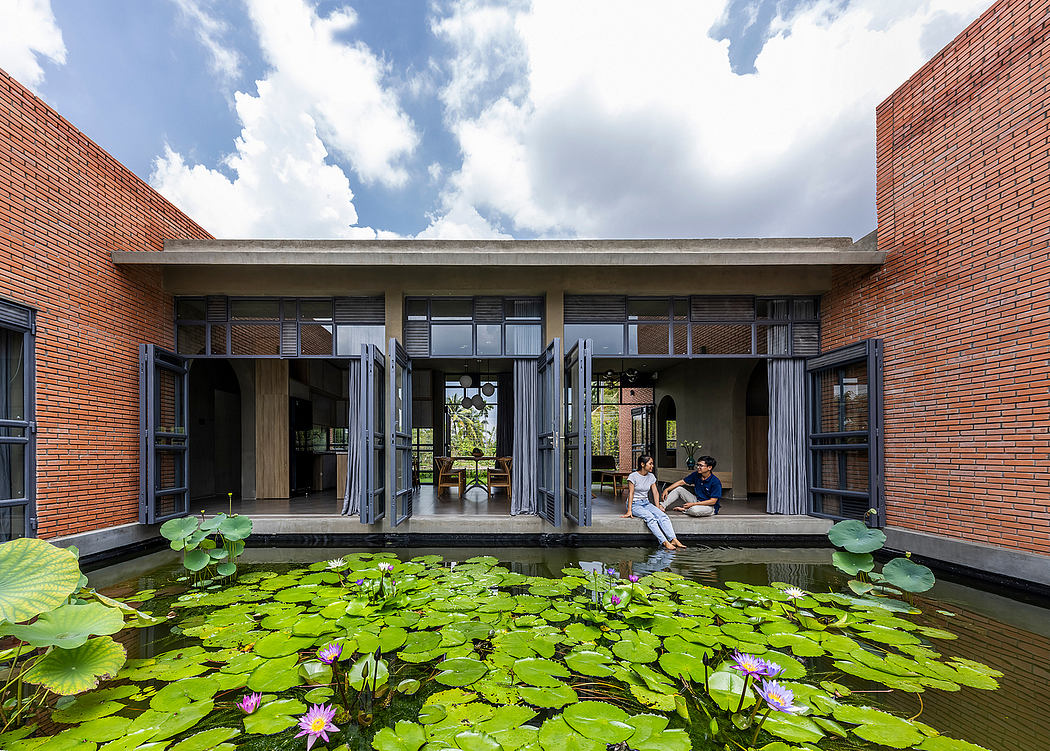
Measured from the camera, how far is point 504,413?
A: 529 inches

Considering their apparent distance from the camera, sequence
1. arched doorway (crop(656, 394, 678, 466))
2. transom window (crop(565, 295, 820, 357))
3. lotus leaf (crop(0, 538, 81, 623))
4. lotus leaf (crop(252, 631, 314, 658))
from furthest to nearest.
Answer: arched doorway (crop(656, 394, 678, 466))
transom window (crop(565, 295, 820, 357))
lotus leaf (crop(252, 631, 314, 658))
lotus leaf (crop(0, 538, 81, 623))

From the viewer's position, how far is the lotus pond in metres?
1.87

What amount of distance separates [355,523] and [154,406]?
9.42 ft

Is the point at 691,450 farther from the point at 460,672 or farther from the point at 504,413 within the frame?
the point at 460,672

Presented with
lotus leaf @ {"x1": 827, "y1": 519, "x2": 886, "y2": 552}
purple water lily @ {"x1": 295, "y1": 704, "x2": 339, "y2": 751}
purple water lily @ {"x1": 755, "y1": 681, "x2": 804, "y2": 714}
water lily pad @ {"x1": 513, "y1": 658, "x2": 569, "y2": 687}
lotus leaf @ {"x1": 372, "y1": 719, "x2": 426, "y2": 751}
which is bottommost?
water lily pad @ {"x1": 513, "y1": 658, "x2": 569, "y2": 687}

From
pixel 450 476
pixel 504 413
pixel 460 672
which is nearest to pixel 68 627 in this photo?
pixel 460 672

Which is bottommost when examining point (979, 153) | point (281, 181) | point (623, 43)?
point (979, 153)

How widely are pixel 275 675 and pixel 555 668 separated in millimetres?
1325

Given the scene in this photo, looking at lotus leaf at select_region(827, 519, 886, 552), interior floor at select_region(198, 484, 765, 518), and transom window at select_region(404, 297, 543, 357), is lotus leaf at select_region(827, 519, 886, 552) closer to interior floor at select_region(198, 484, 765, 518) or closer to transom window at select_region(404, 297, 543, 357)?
interior floor at select_region(198, 484, 765, 518)

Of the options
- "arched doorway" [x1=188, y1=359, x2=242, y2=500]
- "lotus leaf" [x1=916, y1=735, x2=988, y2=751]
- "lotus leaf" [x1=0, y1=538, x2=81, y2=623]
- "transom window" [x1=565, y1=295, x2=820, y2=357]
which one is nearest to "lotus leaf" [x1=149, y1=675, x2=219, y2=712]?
"lotus leaf" [x1=0, y1=538, x2=81, y2=623]

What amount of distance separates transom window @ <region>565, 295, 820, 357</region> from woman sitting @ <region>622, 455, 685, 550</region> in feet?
5.47

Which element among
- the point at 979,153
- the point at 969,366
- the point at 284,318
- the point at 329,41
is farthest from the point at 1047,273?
the point at 329,41

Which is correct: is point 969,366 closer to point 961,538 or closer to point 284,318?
point 961,538

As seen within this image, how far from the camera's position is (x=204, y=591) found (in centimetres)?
388
